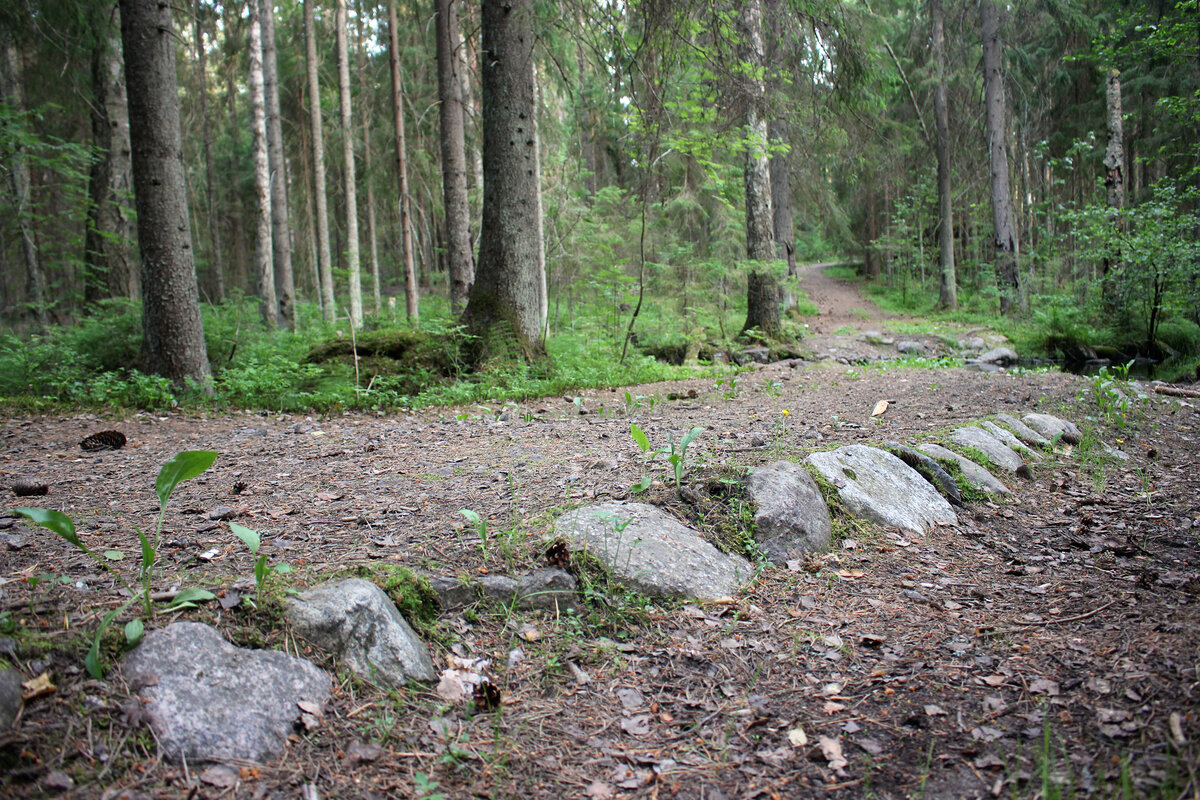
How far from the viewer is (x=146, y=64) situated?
583cm

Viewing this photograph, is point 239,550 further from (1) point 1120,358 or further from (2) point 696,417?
(1) point 1120,358

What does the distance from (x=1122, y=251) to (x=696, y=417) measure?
34.1ft

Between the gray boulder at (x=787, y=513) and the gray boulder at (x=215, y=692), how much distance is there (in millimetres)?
1828

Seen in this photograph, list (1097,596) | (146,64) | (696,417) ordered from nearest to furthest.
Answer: (1097,596) < (696,417) < (146,64)

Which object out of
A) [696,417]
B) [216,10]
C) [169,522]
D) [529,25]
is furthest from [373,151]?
[169,522]

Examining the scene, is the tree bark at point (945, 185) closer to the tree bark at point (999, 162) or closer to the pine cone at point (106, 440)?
the tree bark at point (999, 162)

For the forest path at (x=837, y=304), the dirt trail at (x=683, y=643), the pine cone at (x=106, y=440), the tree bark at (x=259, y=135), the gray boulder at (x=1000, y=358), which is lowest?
the dirt trail at (x=683, y=643)

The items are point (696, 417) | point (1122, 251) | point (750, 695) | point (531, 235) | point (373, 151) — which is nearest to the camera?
point (750, 695)

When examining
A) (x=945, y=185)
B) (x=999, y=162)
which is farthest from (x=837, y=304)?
(x=999, y=162)

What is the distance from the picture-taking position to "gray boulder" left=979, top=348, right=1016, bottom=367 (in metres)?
11.4

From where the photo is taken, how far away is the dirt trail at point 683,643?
151 cm

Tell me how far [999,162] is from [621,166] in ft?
Answer: 34.5

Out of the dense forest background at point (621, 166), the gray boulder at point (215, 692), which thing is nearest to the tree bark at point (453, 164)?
the dense forest background at point (621, 166)

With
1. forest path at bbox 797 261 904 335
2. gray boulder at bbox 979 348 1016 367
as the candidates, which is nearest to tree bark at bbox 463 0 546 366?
gray boulder at bbox 979 348 1016 367
